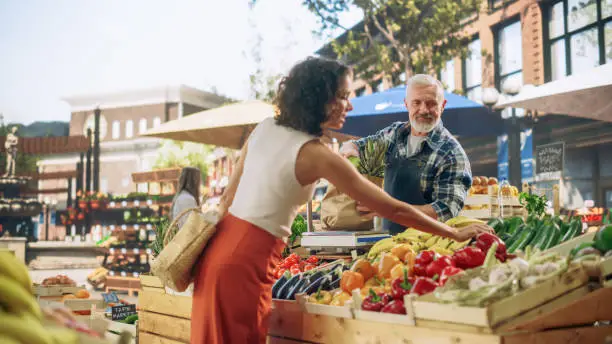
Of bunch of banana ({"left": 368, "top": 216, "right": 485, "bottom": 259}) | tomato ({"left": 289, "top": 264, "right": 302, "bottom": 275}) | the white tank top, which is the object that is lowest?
tomato ({"left": 289, "top": 264, "right": 302, "bottom": 275})

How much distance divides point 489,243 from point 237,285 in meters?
1.12

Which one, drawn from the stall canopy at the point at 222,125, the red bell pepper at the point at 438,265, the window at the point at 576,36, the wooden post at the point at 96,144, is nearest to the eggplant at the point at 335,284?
the red bell pepper at the point at 438,265

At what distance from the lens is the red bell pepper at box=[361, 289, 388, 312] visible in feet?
→ 8.27

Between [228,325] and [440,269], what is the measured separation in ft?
3.01

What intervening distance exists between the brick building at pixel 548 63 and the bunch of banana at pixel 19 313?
38.7ft

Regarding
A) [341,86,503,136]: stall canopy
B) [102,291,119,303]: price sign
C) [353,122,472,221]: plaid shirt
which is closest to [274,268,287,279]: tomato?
[353,122,472,221]: plaid shirt

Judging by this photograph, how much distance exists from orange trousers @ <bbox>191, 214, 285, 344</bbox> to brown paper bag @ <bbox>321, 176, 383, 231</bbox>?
1.40 meters

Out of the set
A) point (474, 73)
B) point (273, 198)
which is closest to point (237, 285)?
point (273, 198)

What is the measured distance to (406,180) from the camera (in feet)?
13.1

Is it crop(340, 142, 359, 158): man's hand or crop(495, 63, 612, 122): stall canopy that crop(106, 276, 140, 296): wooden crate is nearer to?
crop(495, 63, 612, 122): stall canopy

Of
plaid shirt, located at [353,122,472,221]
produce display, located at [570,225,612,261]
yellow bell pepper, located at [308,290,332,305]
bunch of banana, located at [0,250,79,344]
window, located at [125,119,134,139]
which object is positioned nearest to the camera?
bunch of banana, located at [0,250,79,344]

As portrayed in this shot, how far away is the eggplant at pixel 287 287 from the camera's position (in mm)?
3029

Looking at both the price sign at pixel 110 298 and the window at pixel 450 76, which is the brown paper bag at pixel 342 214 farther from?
the window at pixel 450 76

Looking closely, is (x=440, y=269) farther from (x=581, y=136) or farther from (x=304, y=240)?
(x=581, y=136)
